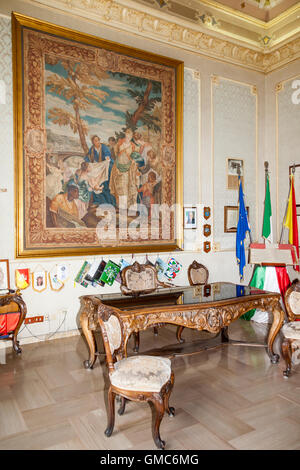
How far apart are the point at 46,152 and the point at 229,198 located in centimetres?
378

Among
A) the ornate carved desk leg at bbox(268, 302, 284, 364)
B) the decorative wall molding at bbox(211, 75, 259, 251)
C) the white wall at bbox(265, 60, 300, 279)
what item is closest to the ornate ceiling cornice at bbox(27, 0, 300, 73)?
the white wall at bbox(265, 60, 300, 279)

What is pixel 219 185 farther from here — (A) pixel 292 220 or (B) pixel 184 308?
(B) pixel 184 308

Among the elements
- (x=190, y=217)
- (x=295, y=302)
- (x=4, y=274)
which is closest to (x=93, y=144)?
(x=190, y=217)

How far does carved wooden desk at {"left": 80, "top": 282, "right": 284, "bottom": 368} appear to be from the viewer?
12.0 ft

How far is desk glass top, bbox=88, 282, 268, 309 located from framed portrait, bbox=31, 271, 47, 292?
131 cm

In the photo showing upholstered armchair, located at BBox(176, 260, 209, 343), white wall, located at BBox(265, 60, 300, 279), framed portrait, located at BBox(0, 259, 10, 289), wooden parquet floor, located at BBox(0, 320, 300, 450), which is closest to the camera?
wooden parquet floor, located at BBox(0, 320, 300, 450)

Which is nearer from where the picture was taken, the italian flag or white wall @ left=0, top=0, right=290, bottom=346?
white wall @ left=0, top=0, right=290, bottom=346

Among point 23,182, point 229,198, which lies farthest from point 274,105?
point 23,182

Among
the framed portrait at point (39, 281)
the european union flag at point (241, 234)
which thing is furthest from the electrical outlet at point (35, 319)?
the european union flag at point (241, 234)

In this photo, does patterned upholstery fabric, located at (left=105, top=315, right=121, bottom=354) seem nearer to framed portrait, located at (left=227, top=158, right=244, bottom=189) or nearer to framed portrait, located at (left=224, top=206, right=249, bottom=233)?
framed portrait, located at (left=224, top=206, right=249, bottom=233)

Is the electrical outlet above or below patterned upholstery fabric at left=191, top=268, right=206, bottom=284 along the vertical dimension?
below

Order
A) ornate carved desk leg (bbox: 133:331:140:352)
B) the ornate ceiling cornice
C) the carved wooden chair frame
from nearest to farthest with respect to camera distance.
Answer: the carved wooden chair frame < ornate carved desk leg (bbox: 133:331:140:352) < the ornate ceiling cornice

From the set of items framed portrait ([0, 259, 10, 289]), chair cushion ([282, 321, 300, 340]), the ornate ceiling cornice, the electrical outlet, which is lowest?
the electrical outlet

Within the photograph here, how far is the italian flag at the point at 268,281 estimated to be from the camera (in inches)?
246
